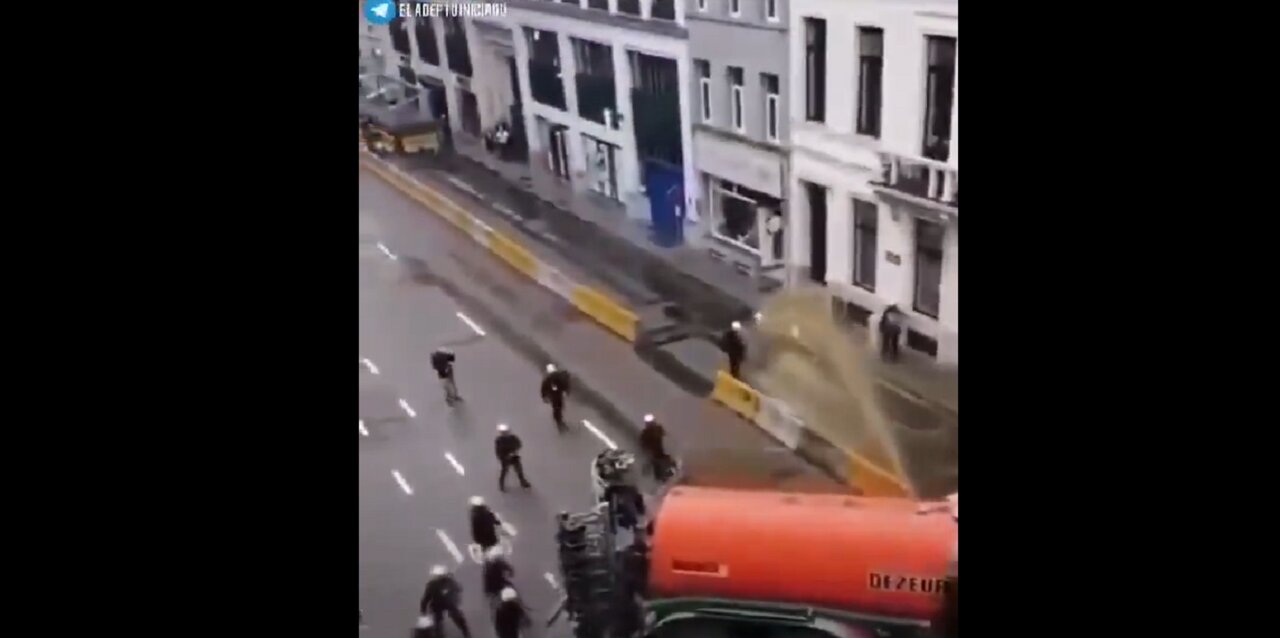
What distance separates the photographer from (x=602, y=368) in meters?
1.70

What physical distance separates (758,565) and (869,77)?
2.17 feet

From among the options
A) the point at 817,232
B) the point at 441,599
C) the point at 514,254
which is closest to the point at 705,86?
the point at 817,232

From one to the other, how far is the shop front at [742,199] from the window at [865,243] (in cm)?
10

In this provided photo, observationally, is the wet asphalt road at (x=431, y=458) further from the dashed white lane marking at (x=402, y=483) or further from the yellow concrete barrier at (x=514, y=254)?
the yellow concrete barrier at (x=514, y=254)

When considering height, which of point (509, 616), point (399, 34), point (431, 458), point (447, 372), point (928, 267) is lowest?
point (509, 616)

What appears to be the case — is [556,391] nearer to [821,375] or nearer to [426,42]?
[821,375]

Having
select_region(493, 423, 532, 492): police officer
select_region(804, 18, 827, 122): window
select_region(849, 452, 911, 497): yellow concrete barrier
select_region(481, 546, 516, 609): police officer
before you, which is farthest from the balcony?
select_region(481, 546, 516, 609): police officer

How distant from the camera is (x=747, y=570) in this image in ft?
5.41

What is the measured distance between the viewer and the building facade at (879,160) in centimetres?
159

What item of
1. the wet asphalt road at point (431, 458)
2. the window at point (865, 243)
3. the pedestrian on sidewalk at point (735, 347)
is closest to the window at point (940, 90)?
the window at point (865, 243)
